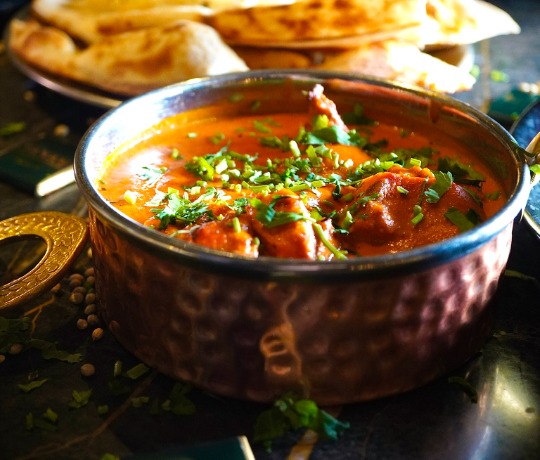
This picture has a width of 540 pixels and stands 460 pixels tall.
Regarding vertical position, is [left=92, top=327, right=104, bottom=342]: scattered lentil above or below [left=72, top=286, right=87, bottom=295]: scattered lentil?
above

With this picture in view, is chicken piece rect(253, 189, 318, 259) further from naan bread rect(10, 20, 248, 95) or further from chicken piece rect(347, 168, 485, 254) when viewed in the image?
naan bread rect(10, 20, 248, 95)

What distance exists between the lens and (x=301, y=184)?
7.27ft

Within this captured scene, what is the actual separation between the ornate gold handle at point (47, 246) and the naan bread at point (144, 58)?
112 cm

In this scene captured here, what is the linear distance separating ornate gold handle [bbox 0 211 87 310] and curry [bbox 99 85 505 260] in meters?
0.17

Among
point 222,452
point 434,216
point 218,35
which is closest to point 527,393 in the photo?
point 434,216

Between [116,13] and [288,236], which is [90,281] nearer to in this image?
[288,236]

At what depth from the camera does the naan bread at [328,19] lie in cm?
323

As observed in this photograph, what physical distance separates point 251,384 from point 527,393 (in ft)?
2.58

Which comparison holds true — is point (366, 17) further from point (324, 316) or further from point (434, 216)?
point (324, 316)

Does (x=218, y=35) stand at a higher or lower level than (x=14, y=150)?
higher

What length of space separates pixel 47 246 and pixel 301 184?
0.86 m

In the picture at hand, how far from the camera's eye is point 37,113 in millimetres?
3768

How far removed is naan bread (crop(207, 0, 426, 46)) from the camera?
3232 mm

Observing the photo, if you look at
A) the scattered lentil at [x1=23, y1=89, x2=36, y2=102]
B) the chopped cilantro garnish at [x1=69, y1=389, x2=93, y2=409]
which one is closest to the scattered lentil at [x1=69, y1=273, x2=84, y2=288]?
the chopped cilantro garnish at [x1=69, y1=389, x2=93, y2=409]
